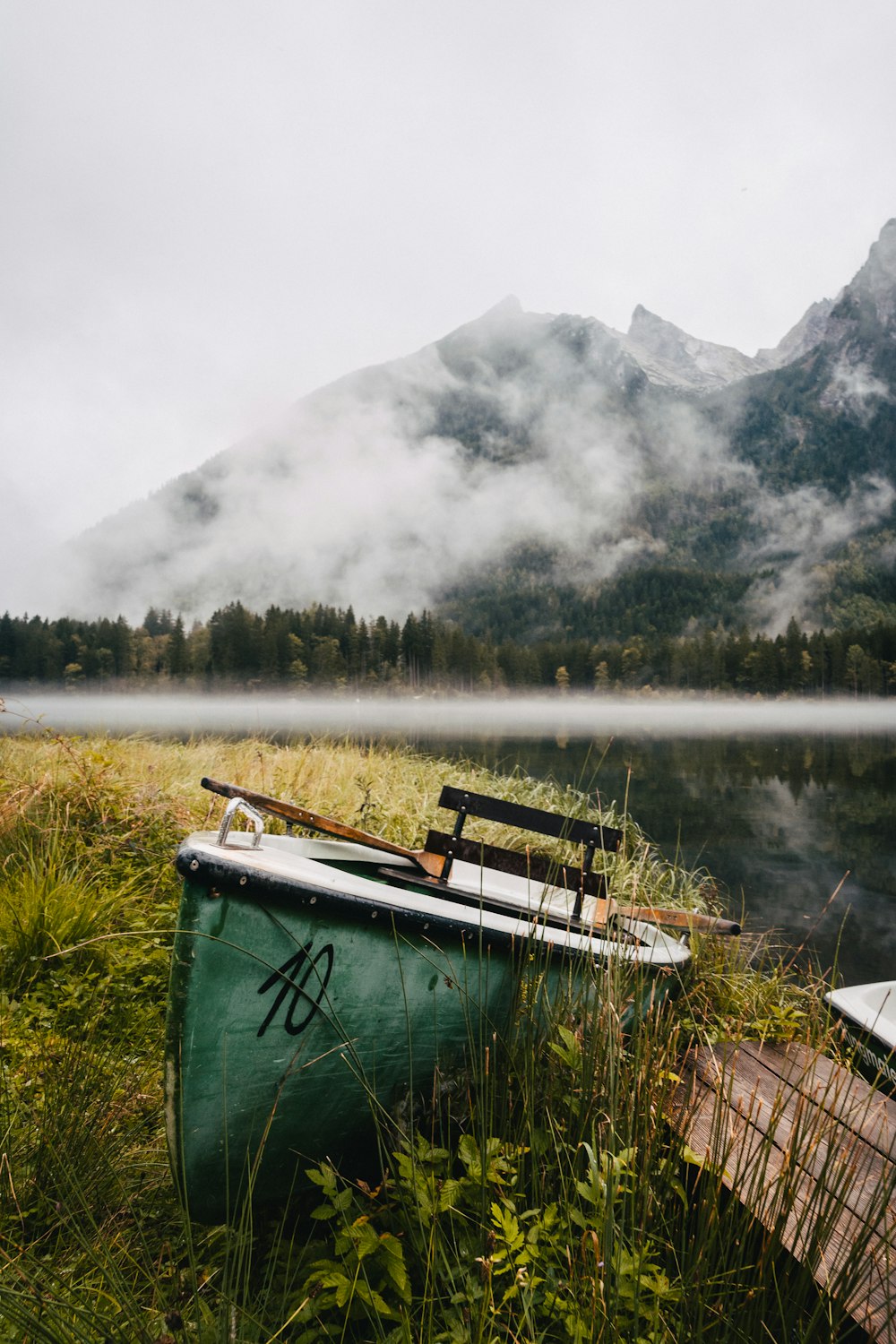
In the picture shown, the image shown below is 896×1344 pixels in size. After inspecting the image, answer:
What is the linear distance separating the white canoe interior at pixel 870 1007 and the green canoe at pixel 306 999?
6.37ft

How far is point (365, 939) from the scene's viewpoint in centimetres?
228

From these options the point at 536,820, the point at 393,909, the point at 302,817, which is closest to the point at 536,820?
the point at 536,820

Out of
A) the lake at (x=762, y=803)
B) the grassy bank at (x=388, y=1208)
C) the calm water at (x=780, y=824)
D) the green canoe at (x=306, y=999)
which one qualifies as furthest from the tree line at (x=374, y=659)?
the green canoe at (x=306, y=999)

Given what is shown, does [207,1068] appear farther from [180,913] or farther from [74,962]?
[74,962]

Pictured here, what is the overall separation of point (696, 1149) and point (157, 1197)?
6.57ft

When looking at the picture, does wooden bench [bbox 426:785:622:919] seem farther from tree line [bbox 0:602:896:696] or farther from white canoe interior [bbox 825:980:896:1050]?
tree line [bbox 0:602:896:696]

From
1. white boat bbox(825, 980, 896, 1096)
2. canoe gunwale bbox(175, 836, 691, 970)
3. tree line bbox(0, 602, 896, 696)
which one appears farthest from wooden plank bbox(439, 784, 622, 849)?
tree line bbox(0, 602, 896, 696)

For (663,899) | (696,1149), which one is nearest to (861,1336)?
(696,1149)

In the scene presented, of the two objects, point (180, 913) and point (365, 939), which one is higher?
point (180, 913)

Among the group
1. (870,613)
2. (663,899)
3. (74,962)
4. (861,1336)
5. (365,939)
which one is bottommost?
(663,899)

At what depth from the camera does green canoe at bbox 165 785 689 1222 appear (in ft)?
6.71

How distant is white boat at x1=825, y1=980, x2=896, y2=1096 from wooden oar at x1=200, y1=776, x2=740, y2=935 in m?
0.66

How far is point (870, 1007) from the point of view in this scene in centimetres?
389

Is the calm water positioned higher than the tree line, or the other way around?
the tree line
